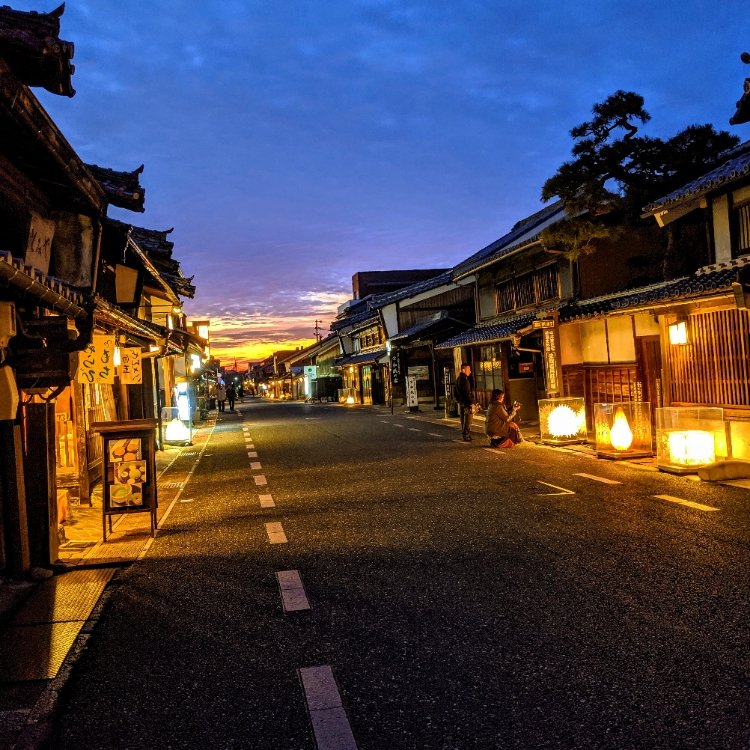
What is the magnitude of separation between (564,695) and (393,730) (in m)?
1.16

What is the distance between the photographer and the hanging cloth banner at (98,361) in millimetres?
11328

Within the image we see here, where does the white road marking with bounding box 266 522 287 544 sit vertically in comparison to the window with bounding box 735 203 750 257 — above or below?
below

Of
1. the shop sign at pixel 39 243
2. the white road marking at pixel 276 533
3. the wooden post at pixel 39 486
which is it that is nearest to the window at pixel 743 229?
the white road marking at pixel 276 533

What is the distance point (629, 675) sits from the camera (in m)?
4.30

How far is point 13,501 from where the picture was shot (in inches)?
281

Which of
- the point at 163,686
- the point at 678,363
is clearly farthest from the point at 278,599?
the point at 678,363

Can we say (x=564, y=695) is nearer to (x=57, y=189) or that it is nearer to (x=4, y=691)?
(x=4, y=691)

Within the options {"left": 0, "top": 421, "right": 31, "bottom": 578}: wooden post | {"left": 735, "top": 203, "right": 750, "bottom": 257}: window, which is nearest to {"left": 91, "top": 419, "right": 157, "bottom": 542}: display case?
{"left": 0, "top": 421, "right": 31, "bottom": 578}: wooden post

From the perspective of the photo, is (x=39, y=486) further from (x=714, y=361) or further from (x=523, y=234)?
(x=523, y=234)

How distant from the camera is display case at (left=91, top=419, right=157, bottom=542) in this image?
30.0 ft

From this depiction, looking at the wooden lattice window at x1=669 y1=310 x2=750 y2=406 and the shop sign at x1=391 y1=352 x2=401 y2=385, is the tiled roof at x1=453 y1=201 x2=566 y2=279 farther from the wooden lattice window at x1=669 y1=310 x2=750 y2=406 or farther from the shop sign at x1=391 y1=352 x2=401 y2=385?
the wooden lattice window at x1=669 y1=310 x2=750 y2=406

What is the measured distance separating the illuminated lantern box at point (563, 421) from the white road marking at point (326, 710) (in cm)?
1384

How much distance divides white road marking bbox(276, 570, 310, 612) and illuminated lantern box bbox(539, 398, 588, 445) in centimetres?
1192

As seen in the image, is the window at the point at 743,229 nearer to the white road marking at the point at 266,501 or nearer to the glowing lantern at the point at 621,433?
the glowing lantern at the point at 621,433
